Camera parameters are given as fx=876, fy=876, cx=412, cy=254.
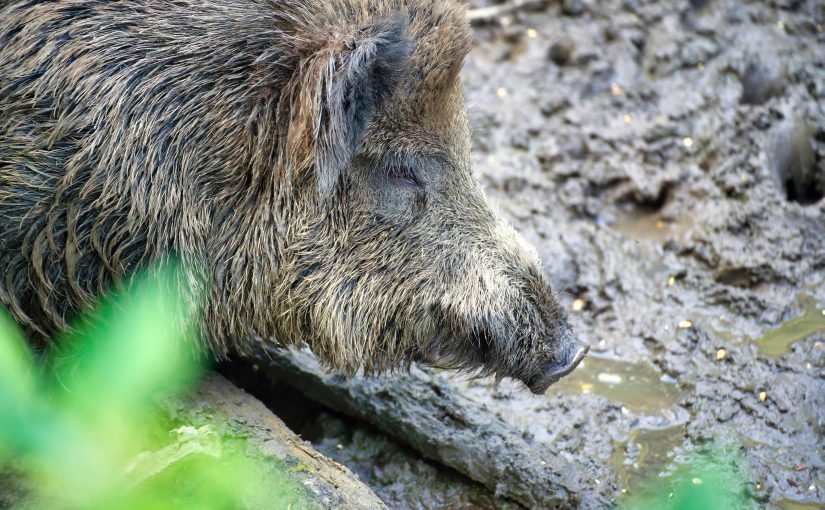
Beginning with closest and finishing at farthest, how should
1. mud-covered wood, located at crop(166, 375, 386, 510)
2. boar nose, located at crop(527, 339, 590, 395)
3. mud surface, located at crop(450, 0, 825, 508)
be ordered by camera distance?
1. mud-covered wood, located at crop(166, 375, 386, 510)
2. boar nose, located at crop(527, 339, 590, 395)
3. mud surface, located at crop(450, 0, 825, 508)

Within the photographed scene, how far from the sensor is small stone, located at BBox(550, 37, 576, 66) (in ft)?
20.1

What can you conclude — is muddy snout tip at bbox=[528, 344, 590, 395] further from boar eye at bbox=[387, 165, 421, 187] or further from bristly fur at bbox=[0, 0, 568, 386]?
boar eye at bbox=[387, 165, 421, 187]

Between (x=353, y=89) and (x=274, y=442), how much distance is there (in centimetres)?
128

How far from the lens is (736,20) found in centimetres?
615

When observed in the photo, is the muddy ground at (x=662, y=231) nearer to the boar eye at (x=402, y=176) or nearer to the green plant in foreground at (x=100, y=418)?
the boar eye at (x=402, y=176)

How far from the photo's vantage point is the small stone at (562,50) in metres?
6.14

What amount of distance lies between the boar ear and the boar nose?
107cm

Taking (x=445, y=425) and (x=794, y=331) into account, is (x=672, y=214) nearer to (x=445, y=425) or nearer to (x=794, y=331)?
(x=794, y=331)

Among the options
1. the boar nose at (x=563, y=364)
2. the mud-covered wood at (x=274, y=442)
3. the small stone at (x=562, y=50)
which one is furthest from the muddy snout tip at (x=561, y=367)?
the small stone at (x=562, y=50)

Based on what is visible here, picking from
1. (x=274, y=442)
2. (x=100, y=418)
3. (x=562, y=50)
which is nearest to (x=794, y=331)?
(x=562, y=50)

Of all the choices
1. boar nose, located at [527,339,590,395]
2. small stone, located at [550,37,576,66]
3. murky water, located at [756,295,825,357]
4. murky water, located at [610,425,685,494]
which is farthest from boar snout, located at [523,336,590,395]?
small stone, located at [550,37,576,66]

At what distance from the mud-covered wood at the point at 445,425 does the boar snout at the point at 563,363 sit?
1.40 feet

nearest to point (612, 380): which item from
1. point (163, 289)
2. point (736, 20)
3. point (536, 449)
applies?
point (536, 449)

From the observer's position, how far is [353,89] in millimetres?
3109
